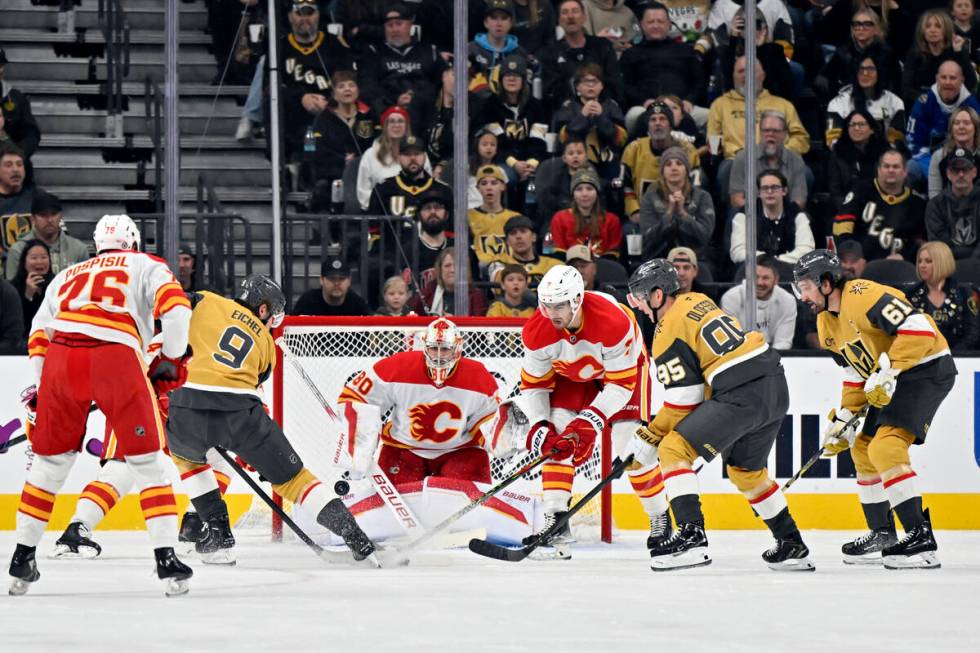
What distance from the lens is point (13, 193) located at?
8.41 m

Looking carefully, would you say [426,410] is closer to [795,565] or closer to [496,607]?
[795,565]

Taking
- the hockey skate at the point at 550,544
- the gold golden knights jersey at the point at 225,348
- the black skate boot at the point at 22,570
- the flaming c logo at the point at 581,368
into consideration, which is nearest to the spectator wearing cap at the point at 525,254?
the flaming c logo at the point at 581,368

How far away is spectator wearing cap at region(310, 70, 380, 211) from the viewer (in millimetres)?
9258

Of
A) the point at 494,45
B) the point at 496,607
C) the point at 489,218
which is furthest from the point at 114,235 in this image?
the point at 494,45

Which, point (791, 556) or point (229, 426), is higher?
point (229, 426)

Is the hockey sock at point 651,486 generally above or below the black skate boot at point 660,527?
above

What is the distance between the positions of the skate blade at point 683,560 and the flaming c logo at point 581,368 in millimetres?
920

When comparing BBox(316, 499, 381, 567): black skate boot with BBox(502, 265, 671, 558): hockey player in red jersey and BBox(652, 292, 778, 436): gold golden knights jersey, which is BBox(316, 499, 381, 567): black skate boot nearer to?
BBox(502, 265, 671, 558): hockey player in red jersey

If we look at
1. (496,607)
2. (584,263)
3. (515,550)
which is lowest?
(515,550)

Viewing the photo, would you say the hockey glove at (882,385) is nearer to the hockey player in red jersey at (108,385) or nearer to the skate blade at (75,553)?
→ the hockey player in red jersey at (108,385)

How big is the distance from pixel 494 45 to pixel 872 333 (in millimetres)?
3890

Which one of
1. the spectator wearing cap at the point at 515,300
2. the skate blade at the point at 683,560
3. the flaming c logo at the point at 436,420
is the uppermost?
the spectator wearing cap at the point at 515,300

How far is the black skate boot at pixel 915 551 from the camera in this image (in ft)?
20.6

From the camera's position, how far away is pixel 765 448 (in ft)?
20.5
